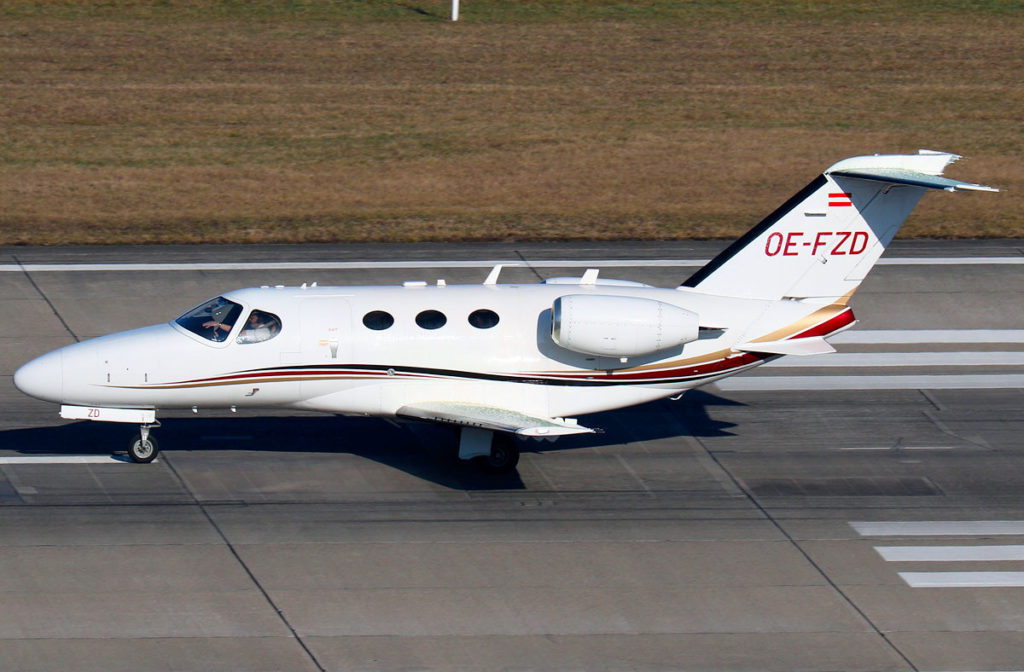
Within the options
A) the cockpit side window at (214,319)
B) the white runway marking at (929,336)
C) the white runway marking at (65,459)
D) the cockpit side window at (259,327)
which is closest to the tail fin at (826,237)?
the white runway marking at (929,336)

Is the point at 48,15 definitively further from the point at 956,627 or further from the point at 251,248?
the point at 956,627

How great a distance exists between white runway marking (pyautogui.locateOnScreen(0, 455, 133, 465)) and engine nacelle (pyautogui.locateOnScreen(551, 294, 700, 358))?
21.4ft

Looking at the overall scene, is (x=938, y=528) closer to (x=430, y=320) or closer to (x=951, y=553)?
(x=951, y=553)

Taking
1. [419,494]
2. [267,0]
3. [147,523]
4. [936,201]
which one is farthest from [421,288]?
[267,0]

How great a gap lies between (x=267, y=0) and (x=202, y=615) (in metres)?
38.4

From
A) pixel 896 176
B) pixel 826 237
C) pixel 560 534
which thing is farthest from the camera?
pixel 826 237

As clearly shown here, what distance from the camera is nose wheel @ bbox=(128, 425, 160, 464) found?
61.2 ft

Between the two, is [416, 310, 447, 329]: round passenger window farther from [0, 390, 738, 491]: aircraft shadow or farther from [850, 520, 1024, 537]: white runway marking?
[850, 520, 1024, 537]: white runway marking

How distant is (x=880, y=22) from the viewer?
162 feet

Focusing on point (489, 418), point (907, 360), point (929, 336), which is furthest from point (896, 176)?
point (929, 336)

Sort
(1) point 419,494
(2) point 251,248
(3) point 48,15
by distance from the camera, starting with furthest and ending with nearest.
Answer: (3) point 48,15, (2) point 251,248, (1) point 419,494

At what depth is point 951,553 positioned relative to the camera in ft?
54.6

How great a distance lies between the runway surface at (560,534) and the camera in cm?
1448

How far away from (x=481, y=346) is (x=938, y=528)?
647 cm
